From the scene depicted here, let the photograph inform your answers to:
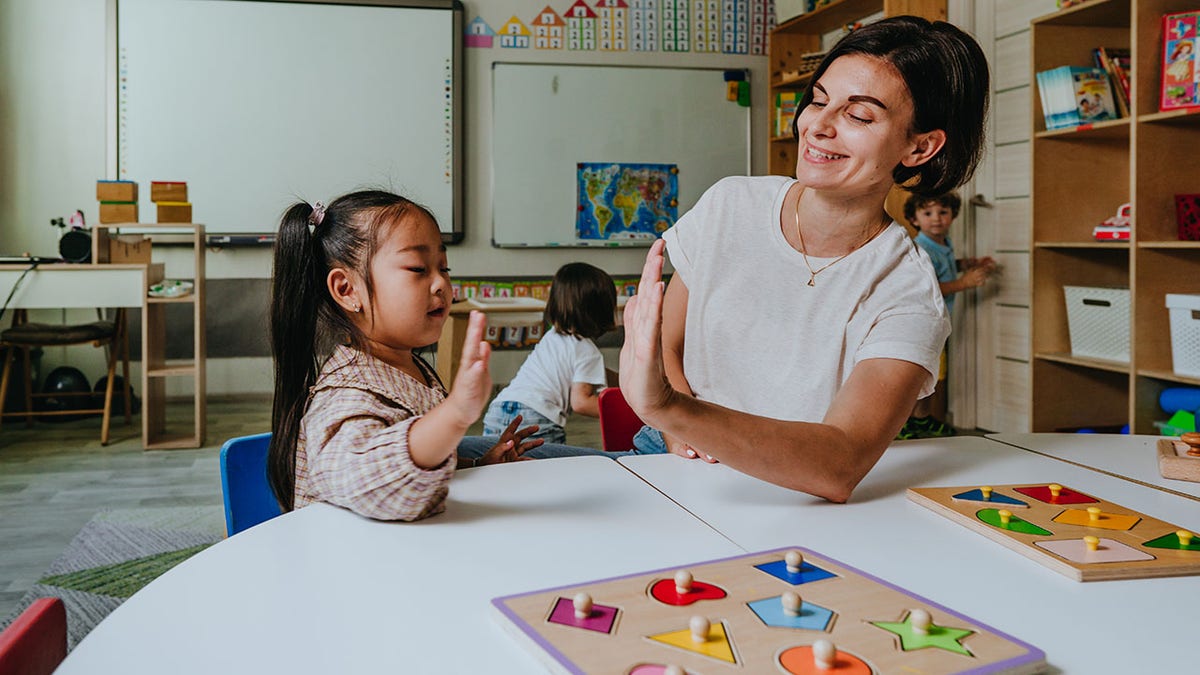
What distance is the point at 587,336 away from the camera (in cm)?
290

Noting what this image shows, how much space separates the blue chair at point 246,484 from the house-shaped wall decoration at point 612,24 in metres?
4.70

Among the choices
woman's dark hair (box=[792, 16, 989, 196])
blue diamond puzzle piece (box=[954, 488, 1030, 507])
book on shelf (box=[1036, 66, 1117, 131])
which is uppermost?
book on shelf (box=[1036, 66, 1117, 131])

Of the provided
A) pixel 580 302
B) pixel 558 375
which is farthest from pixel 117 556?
pixel 580 302

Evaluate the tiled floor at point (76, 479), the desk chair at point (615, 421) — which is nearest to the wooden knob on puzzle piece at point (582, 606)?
the desk chair at point (615, 421)

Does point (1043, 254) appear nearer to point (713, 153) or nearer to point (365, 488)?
point (713, 153)

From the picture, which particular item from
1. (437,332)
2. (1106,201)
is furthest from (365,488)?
(1106,201)

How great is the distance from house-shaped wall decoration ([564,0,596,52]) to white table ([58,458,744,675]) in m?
4.91

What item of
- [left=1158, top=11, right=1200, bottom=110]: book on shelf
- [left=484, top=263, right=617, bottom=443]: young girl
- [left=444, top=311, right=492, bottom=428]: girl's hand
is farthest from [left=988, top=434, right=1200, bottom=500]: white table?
[left=1158, top=11, right=1200, bottom=110]: book on shelf

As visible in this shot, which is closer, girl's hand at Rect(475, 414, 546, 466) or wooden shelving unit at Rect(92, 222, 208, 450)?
girl's hand at Rect(475, 414, 546, 466)

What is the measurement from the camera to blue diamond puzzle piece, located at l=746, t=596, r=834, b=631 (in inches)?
26.7

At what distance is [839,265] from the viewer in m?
1.39

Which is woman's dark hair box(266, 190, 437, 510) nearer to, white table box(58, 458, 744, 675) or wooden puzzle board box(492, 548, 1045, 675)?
white table box(58, 458, 744, 675)

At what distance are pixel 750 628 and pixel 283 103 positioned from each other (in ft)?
17.1

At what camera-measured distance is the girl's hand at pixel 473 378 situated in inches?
34.9
